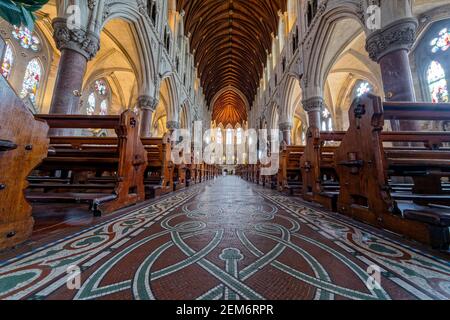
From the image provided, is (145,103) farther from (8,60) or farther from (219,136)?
(219,136)

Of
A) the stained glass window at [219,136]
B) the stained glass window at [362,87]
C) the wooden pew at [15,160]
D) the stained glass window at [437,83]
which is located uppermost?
the stained glass window at [219,136]

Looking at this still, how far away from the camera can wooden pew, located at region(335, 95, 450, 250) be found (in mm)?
1410

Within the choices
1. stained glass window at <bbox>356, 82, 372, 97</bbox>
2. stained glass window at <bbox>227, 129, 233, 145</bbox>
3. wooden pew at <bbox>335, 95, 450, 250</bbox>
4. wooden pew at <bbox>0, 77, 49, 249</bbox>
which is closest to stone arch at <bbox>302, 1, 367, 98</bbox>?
wooden pew at <bbox>335, 95, 450, 250</bbox>

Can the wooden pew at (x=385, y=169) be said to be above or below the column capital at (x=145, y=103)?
below

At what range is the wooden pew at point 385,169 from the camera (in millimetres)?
1410

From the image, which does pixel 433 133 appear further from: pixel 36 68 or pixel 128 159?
pixel 36 68

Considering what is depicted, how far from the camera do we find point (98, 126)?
2121mm

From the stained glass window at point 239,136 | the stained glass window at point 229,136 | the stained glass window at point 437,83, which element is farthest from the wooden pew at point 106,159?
the stained glass window at point 229,136

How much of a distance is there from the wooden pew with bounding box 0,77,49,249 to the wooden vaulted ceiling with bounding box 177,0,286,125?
11722 millimetres

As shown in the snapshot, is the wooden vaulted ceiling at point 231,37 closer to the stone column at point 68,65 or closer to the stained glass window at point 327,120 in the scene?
the stained glass window at point 327,120

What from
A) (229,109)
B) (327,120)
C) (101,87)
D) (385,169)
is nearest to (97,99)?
(101,87)

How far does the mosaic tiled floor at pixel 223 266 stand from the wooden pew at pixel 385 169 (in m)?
0.23
